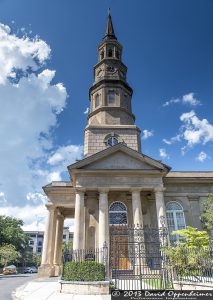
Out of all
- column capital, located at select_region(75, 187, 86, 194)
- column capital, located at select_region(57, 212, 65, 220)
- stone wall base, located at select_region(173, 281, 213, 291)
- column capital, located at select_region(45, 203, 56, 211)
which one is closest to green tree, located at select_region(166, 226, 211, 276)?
stone wall base, located at select_region(173, 281, 213, 291)

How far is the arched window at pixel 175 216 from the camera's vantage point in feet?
75.6

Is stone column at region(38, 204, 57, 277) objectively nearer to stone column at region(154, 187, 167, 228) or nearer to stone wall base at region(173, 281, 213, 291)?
stone column at region(154, 187, 167, 228)

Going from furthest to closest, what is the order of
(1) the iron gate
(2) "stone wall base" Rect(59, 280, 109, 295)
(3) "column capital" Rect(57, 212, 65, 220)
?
(3) "column capital" Rect(57, 212, 65, 220) → (1) the iron gate → (2) "stone wall base" Rect(59, 280, 109, 295)

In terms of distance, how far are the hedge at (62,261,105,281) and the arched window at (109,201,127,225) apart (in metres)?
8.21

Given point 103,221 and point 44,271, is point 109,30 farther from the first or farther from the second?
point 44,271

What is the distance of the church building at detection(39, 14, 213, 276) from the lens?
68.7ft

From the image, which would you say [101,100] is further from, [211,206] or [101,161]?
[211,206]

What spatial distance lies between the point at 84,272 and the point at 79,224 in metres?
6.44

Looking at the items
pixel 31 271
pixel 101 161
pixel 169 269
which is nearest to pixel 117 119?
pixel 101 161

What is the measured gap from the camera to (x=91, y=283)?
1283 centimetres

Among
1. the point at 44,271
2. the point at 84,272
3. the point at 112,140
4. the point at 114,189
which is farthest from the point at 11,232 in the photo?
the point at 84,272

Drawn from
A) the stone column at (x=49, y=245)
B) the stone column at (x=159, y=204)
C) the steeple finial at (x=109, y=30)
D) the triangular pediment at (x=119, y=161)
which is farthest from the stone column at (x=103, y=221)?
the steeple finial at (x=109, y=30)

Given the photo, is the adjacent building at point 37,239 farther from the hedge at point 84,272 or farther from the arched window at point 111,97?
the hedge at point 84,272

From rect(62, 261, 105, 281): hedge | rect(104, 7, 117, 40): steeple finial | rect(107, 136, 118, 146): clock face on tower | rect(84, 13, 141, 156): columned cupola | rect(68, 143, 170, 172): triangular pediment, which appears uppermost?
rect(104, 7, 117, 40): steeple finial
